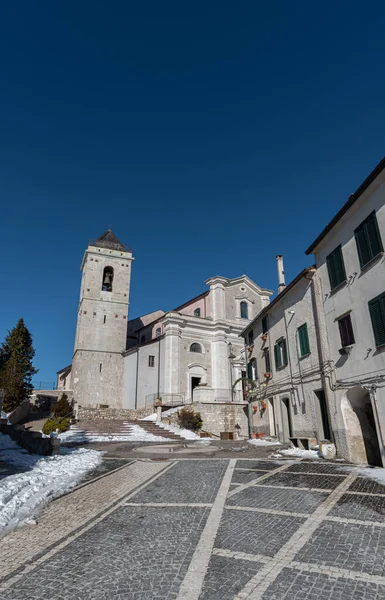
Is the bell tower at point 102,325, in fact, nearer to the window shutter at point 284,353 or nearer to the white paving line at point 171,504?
the window shutter at point 284,353

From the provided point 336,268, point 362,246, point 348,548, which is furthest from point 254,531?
point 336,268

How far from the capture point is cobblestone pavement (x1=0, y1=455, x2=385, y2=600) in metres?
3.47

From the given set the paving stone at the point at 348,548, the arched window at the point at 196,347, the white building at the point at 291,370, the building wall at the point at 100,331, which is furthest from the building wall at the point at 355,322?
the building wall at the point at 100,331

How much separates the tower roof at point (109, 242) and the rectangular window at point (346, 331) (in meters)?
34.3

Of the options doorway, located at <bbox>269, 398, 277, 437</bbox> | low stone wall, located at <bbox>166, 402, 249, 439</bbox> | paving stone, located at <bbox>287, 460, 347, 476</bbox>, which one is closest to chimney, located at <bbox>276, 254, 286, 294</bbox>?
doorway, located at <bbox>269, 398, 277, 437</bbox>

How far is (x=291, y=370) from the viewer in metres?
16.9

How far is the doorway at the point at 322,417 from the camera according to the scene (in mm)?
13805

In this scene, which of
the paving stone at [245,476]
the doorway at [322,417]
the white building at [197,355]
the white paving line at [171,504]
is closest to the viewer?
the white paving line at [171,504]

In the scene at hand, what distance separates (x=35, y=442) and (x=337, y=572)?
1253 cm

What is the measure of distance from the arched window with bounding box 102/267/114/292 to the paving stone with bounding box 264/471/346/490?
35.0 meters

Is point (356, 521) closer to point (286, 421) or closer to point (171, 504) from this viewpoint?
point (171, 504)

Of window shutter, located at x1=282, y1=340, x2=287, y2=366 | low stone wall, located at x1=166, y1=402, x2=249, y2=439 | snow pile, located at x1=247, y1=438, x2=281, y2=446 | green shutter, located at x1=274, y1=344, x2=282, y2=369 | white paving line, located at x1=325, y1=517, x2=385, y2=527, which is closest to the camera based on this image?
white paving line, located at x1=325, y1=517, x2=385, y2=527

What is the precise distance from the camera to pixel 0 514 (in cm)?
552

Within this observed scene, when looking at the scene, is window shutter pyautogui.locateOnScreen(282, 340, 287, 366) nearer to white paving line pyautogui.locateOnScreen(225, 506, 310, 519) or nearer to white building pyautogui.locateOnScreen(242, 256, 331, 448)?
white building pyautogui.locateOnScreen(242, 256, 331, 448)
